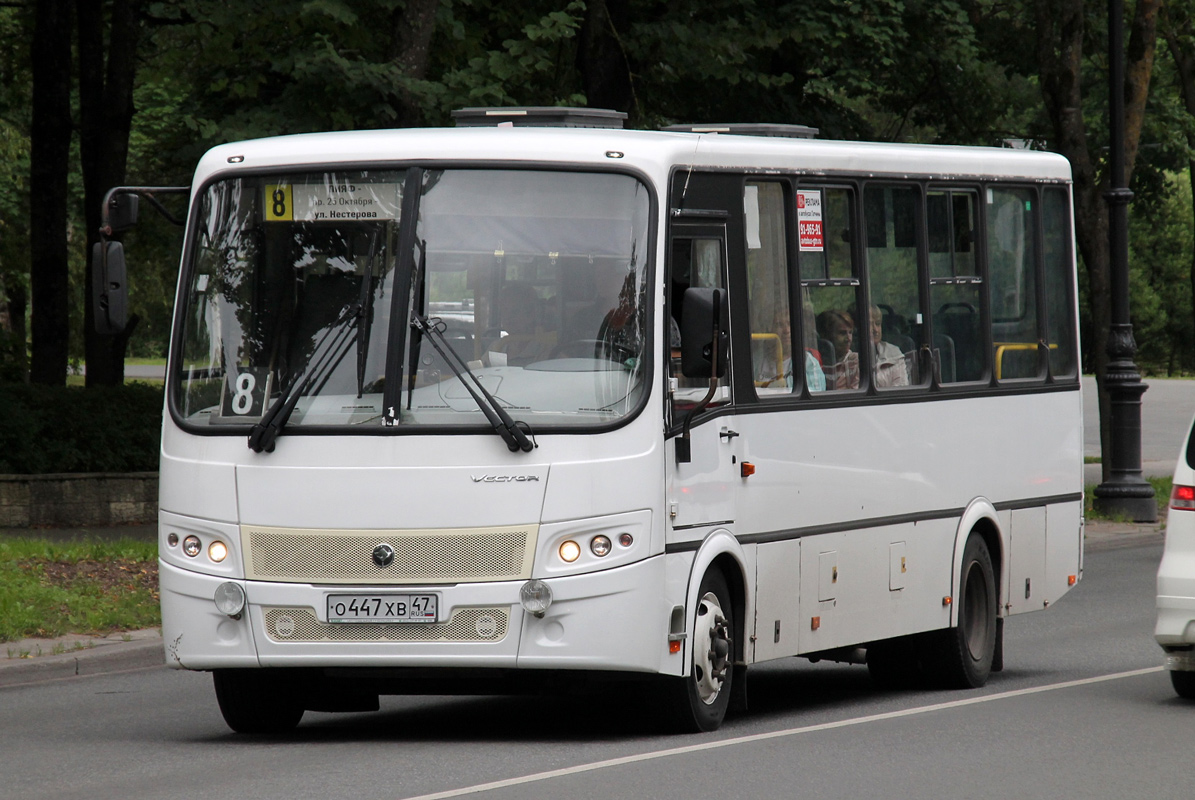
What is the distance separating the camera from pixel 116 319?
944cm

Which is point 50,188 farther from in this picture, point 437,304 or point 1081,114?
point 437,304

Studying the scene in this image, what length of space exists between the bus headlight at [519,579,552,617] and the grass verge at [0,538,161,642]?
5.89 metres

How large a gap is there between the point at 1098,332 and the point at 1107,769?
62.3ft

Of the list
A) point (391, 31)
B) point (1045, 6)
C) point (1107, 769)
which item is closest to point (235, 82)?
point (391, 31)

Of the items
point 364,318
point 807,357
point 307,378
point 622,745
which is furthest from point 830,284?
point 307,378

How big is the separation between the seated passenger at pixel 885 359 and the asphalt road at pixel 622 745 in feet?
5.90

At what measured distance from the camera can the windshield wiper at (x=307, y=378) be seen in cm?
923

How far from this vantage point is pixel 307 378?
30.6 feet

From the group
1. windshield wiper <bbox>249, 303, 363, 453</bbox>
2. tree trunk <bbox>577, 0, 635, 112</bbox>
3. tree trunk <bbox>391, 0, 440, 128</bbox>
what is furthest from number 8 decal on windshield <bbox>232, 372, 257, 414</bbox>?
tree trunk <bbox>577, 0, 635, 112</bbox>

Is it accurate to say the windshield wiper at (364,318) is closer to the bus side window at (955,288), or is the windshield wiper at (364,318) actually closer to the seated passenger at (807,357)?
the seated passenger at (807,357)

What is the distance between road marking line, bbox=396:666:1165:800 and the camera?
805 centimetres

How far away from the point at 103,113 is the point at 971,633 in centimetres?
1816

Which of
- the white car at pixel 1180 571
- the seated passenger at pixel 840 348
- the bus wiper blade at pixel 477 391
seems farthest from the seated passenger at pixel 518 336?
the white car at pixel 1180 571

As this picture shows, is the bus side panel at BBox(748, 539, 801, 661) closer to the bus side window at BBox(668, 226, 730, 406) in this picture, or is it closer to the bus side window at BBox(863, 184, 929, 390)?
the bus side window at BBox(668, 226, 730, 406)
